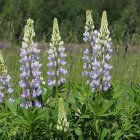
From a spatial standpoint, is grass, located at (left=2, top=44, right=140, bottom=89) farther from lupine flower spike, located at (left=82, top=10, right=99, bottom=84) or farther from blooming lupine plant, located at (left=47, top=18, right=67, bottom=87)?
blooming lupine plant, located at (left=47, top=18, right=67, bottom=87)

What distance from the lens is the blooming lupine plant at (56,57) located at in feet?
10.1

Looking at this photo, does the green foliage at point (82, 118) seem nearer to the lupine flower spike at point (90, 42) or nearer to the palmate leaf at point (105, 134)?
the palmate leaf at point (105, 134)

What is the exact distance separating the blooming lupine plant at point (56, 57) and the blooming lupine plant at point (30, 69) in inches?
6.1

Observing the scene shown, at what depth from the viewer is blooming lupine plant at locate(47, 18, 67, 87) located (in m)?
3.09

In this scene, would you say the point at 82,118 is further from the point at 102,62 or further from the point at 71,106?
the point at 102,62

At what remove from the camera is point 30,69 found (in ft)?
9.86

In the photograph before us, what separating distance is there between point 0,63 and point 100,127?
2.65ft

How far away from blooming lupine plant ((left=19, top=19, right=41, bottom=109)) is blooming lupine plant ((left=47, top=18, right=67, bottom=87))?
156mm

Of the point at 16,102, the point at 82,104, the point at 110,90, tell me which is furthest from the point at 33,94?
the point at 110,90

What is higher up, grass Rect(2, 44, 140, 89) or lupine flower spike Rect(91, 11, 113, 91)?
grass Rect(2, 44, 140, 89)

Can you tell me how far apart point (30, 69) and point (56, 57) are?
239mm

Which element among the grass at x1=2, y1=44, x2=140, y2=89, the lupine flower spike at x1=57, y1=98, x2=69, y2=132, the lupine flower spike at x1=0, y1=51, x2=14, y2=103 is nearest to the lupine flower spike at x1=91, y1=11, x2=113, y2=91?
the lupine flower spike at x1=57, y1=98, x2=69, y2=132

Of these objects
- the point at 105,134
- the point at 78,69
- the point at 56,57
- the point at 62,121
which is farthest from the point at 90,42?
the point at 78,69

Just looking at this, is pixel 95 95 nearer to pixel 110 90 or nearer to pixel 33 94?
pixel 110 90
